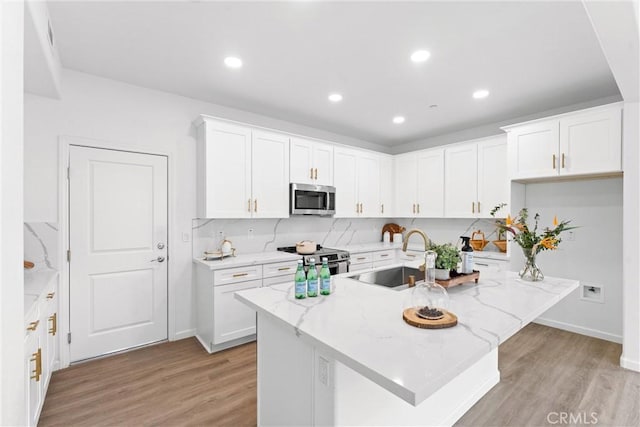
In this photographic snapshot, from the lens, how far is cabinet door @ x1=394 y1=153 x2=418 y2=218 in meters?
4.84

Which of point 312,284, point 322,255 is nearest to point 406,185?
point 322,255

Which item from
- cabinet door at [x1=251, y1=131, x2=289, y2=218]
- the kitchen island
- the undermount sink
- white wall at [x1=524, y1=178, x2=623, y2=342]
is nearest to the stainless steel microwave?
cabinet door at [x1=251, y1=131, x2=289, y2=218]

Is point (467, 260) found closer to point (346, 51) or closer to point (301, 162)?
point (346, 51)

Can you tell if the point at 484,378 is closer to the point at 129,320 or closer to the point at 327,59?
the point at 327,59

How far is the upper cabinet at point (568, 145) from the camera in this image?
2857 mm

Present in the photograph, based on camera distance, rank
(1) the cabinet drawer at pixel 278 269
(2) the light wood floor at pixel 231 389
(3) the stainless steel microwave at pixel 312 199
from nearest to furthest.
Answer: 1. (2) the light wood floor at pixel 231 389
2. (1) the cabinet drawer at pixel 278 269
3. (3) the stainless steel microwave at pixel 312 199

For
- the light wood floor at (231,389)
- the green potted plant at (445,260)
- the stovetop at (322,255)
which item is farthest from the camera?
the stovetop at (322,255)

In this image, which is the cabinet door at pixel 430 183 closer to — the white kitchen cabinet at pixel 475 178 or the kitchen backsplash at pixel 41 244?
the white kitchen cabinet at pixel 475 178

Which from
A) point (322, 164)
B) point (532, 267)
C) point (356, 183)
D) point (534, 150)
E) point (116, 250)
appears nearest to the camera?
point (532, 267)

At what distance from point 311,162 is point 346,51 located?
1770 millimetres

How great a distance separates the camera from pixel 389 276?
98.0 inches

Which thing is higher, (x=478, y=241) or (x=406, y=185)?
(x=406, y=185)

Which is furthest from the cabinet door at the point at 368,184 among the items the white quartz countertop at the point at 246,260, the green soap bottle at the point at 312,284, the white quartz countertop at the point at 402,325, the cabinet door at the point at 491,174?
the green soap bottle at the point at 312,284

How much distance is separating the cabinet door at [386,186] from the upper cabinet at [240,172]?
6.19ft
